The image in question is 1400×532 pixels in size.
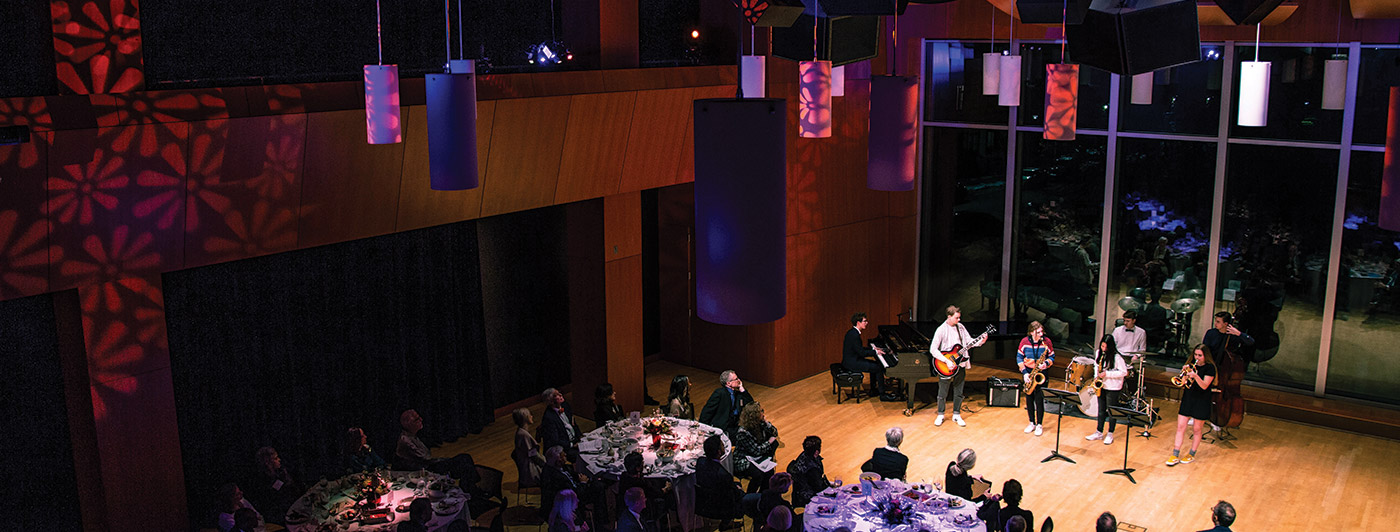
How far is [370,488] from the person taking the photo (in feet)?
26.2

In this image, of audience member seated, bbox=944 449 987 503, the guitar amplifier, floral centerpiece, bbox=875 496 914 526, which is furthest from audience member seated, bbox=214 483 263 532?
the guitar amplifier

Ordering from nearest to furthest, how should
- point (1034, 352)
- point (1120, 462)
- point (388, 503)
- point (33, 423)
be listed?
point (388, 503), point (33, 423), point (1120, 462), point (1034, 352)

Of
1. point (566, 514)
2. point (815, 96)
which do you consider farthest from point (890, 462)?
point (815, 96)

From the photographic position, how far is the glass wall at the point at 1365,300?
11.4m

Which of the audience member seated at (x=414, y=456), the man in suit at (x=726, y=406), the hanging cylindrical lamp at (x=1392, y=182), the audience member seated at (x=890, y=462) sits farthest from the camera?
the man in suit at (x=726, y=406)

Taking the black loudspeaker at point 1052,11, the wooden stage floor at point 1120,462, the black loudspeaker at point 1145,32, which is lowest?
the wooden stage floor at point 1120,462

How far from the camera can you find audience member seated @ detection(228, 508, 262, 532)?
7.15 metres

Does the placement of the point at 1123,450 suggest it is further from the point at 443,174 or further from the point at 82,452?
the point at 82,452

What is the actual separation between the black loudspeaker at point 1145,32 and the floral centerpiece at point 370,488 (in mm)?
Result: 5625

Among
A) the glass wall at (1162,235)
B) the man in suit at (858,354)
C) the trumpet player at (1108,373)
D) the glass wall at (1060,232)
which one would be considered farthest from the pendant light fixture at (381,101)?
the glass wall at (1162,235)

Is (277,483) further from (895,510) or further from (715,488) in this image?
(895,510)

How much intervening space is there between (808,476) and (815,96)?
9.90ft

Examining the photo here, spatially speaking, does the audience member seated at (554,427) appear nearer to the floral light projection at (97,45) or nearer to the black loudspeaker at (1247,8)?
the floral light projection at (97,45)

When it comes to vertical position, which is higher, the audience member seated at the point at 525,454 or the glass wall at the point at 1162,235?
the glass wall at the point at 1162,235
